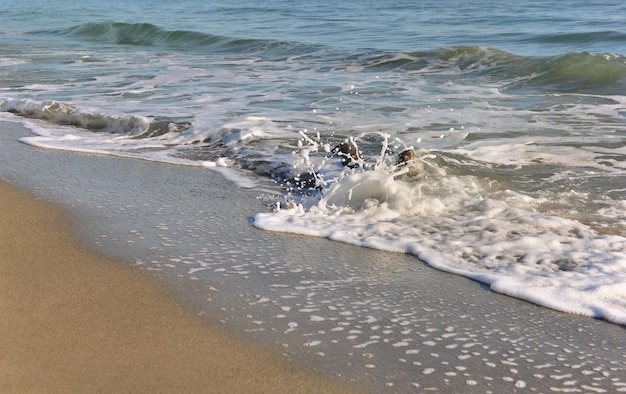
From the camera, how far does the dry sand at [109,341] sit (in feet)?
8.39

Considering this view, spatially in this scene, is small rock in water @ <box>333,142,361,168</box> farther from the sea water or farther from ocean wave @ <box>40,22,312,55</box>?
ocean wave @ <box>40,22,312,55</box>

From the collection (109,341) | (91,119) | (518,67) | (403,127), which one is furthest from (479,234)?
(518,67)

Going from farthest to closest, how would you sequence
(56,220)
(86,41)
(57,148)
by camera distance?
(86,41), (57,148), (56,220)

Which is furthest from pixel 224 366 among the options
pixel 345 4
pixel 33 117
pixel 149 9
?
pixel 149 9

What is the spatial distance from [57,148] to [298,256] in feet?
10.5

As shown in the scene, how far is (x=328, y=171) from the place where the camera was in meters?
5.62

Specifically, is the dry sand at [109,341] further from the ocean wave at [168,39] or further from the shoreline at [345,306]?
the ocean wave at [168,39]

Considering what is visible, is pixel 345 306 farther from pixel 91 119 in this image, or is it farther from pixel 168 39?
pixel 168 39

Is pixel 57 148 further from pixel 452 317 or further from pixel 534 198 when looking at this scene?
pixel 452 317

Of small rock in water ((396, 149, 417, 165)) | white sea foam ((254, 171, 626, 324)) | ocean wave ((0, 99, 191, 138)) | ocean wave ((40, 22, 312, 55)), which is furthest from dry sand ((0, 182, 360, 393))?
ocean wave ((40, 22, 312, 55))

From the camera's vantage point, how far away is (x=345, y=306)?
128 inches

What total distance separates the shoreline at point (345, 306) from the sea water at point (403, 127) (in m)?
0.21

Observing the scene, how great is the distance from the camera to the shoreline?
2.75 metres

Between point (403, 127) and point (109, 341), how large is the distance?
466 centimetres
